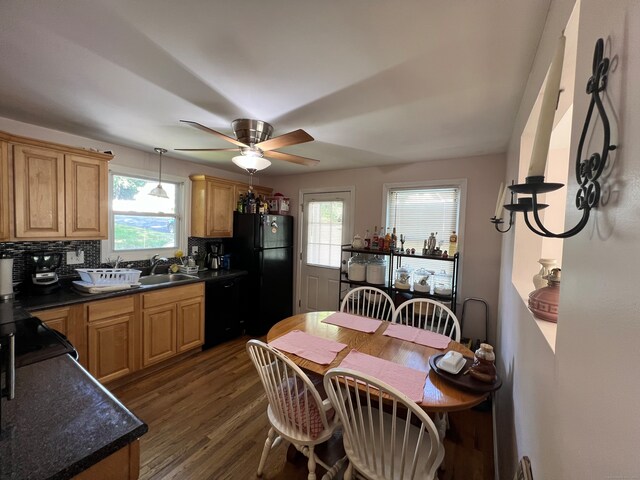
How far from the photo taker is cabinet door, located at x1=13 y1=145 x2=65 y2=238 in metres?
1.97

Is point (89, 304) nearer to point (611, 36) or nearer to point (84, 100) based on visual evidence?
point (84, 100)

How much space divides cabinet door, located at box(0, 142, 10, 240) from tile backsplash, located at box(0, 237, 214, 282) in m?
0.38

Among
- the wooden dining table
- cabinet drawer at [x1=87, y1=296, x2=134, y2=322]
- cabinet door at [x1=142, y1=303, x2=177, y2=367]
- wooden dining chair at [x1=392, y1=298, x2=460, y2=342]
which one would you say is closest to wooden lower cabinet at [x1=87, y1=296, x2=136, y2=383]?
cabinet drawer at [x1=87, y1=296, x2=134, y2=322]

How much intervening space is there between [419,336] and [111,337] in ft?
8.25

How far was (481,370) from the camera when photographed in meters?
1.34

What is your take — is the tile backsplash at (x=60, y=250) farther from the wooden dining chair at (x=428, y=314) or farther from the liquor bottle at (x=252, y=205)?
the wooden dining chair at (x=428, y=314)

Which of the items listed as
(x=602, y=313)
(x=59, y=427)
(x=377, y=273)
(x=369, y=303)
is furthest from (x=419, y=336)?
(x=59, y=427)

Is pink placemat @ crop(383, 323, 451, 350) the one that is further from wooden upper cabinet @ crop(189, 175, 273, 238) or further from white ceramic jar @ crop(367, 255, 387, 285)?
wooden upper cabinet @ crop(189, 175, 273, 238)

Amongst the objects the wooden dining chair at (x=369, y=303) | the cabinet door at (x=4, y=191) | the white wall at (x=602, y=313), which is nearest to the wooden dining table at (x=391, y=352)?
the wooden dining chair at (x=369, y=303)

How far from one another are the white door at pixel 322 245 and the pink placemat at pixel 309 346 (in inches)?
73.7

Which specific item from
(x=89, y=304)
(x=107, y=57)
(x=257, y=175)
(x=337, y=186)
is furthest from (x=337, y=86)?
(x=257, y=175)

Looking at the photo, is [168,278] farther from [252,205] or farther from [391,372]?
[391,372]

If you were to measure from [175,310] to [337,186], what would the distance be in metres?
2.41

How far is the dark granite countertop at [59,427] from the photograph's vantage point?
0.71 meters
